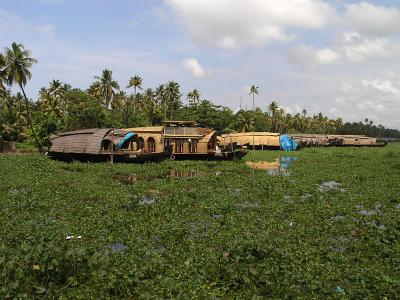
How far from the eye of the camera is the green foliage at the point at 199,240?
7.04m

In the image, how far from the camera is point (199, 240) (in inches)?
412

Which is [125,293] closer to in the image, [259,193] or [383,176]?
[259,193]

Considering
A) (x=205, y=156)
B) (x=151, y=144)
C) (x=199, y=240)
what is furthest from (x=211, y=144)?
(x=199, y=240)

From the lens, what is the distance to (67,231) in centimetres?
1104

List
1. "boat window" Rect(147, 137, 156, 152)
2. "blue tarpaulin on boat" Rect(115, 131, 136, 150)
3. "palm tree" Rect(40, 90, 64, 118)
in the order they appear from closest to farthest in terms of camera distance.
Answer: "blue tarpaulin on boat" Rect(115, 131, 136, 150) → "boat window" Rect(147, 137, 156, 152) → "palm tree" Rect(40, 90, 64, 118)

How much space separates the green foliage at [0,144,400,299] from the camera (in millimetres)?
7043

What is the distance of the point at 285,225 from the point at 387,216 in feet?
13.1

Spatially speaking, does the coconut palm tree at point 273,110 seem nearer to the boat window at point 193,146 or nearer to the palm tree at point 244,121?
the palm tree at point 244,121

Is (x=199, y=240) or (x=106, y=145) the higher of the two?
(x=106, y=145)

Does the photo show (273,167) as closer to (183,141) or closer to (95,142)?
(183,141)

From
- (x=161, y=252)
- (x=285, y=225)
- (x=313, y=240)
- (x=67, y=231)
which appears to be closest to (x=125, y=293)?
(x=161, y=252)

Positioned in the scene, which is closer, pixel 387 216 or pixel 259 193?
pixel 387 216

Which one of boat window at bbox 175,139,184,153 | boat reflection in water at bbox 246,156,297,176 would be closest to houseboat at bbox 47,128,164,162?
boat window at bbox 175,139,184,153

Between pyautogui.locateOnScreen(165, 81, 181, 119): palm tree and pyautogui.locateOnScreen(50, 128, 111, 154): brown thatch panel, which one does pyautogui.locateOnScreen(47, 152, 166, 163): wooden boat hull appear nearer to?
pyautogui.locateOnScreen(50, 128, 111, 154): brown thatch panel
